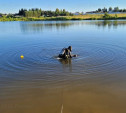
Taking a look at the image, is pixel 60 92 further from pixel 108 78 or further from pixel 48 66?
pixel 48 66

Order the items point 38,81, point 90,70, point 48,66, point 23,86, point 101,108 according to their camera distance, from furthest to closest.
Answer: point 48,66 → point 90,70 → point 38,81 → point 23,86 → point 101,108

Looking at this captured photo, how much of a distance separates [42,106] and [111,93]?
3.37 m

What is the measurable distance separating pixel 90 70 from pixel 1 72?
6.19 metres

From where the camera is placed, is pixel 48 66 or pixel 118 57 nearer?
pixel 48 66

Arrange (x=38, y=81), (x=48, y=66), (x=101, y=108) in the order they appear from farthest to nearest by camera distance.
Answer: (x=48, y=66)
(x=38, y=81)
(x=101, y=108)

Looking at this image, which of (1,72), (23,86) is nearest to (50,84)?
(23,86)

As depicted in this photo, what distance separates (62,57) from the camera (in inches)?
508

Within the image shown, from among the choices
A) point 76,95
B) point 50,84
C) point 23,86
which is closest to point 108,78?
point 76,95

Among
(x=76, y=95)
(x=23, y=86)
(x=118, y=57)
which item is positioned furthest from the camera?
(x=118, y=57)

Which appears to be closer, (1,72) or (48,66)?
(1,72)

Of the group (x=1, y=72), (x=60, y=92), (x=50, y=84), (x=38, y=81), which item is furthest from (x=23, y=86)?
(x=1, y=72)

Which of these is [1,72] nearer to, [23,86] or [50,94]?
[23,86]

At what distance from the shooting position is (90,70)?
9.74 meters

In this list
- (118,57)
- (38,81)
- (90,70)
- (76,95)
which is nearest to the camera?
(76,95)
